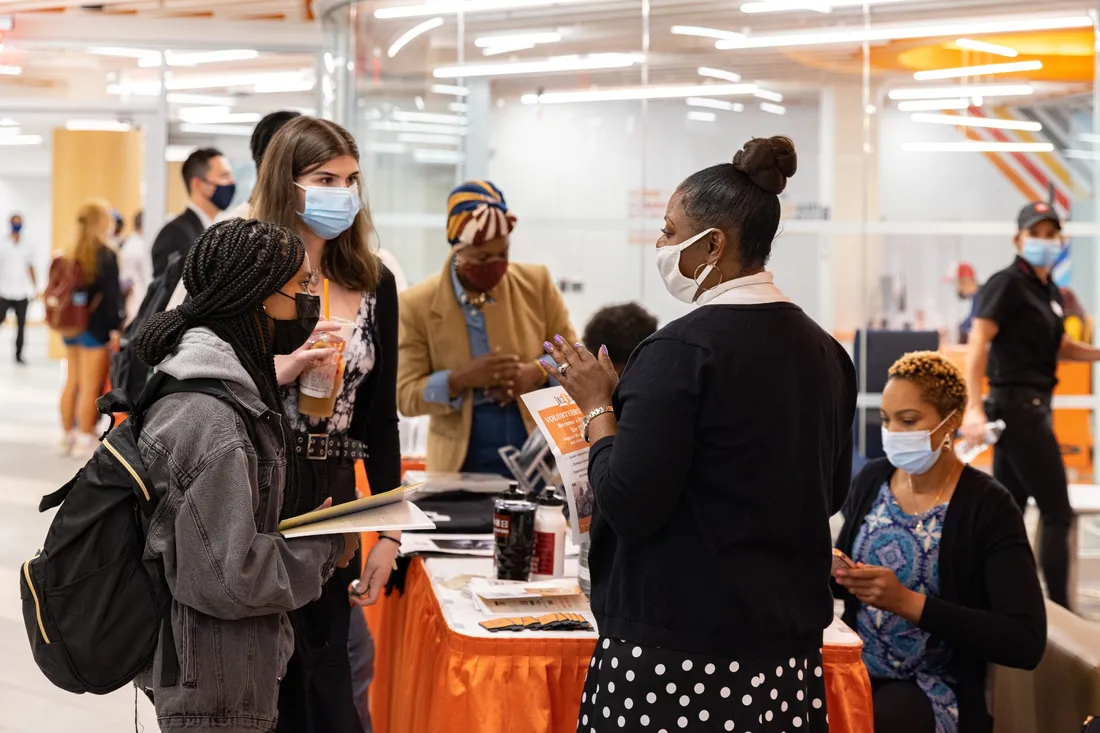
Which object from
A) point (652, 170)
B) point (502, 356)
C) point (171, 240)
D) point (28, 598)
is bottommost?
point (28, 598)

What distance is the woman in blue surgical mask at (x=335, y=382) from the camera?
2.35 meters

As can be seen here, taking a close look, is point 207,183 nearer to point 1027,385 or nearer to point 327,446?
point 327,446

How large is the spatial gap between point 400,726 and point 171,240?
2.92m

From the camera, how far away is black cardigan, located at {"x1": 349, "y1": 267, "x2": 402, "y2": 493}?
2.58 m

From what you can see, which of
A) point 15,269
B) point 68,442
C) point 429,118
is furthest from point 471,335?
point 15,269

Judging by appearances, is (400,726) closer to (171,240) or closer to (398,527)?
(398,527)

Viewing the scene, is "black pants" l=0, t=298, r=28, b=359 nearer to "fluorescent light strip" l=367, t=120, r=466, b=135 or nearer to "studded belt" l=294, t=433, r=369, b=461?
"fluorescent light strip" l=367, t=120, r=466, b=135

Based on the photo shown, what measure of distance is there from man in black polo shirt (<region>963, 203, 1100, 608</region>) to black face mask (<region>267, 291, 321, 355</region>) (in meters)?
3.56

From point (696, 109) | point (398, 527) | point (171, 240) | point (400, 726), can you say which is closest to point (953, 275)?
point (696, 109)

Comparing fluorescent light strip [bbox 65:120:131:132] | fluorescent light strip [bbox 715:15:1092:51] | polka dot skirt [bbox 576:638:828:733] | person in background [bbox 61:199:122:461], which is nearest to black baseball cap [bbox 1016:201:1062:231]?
fluorescent light strip [bbox 715:15:1092:51]

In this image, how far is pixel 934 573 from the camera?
2.75 m

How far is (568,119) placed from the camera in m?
7.58

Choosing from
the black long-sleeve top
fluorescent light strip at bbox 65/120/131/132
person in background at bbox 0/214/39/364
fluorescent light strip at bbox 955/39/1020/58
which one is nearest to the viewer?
the black long-sleeve top

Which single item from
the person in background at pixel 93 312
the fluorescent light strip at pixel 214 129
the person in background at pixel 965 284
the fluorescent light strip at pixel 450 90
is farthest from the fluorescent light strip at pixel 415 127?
the person in background at pixel 965 284
